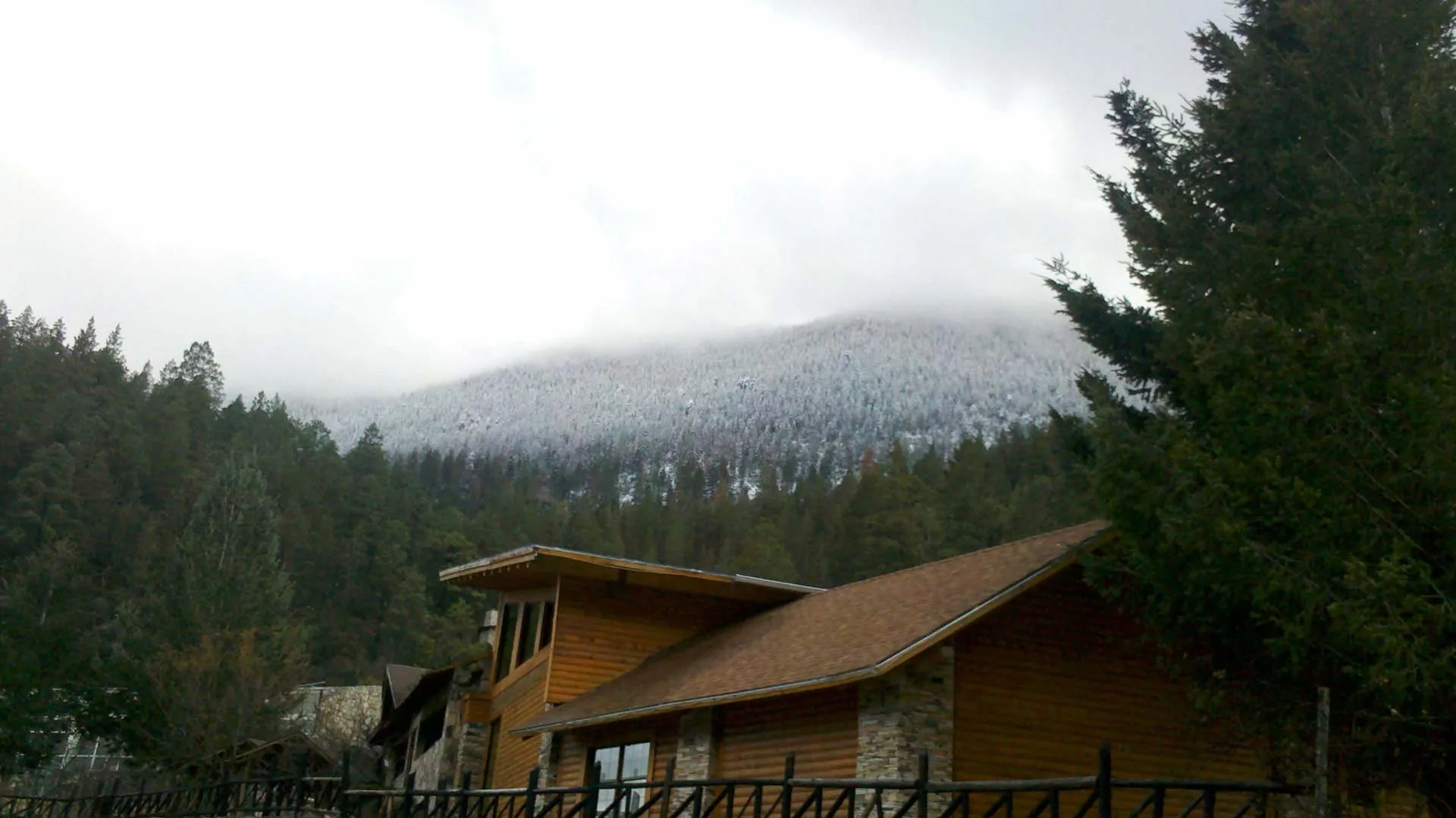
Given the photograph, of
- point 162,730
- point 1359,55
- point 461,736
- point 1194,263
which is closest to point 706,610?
point 461,736

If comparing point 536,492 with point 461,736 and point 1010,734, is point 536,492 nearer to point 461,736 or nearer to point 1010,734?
point 461,736

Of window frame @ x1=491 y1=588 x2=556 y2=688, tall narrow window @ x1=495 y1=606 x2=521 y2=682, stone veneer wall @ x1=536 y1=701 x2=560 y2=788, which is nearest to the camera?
stone veneer wall @ x1=536 y1=701 x2=560 y2=788

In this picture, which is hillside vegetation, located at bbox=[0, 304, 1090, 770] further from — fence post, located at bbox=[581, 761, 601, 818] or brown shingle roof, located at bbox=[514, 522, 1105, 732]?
fence post, located at bbox=[581, 761, 601, 818]

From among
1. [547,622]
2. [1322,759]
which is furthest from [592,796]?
[547,622]

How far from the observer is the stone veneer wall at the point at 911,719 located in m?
14.8

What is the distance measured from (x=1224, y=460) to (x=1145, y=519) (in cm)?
143

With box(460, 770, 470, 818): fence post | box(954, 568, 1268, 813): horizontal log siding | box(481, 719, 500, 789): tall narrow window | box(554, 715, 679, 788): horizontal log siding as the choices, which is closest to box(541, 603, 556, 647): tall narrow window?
box(554, 715, 679, 788): horizontal log siding

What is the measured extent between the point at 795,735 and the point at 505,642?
34.7ft

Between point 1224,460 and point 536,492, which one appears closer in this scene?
point 1224,460

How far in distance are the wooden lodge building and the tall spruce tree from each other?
6.01ft

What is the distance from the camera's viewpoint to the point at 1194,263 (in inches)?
517

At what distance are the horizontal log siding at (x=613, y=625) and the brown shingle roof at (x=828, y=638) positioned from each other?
1.17ft

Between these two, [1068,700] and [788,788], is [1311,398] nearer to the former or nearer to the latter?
[788,788]

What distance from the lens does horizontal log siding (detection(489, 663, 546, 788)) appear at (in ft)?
74.7
